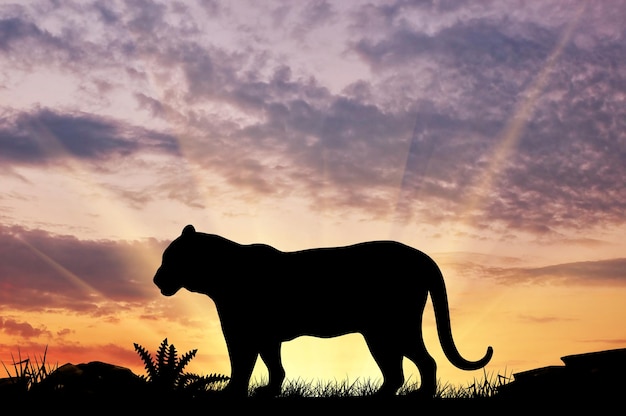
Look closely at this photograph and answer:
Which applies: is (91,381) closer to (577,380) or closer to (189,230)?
(189,230)

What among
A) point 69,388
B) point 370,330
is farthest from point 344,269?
point 69,388

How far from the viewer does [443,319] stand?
7797 mm

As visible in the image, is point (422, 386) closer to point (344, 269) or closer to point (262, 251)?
point (344, 269)

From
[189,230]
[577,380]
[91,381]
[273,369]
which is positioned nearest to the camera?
[577,380]

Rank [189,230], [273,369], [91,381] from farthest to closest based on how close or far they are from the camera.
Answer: [189,230]
[273,369]
[91,381]

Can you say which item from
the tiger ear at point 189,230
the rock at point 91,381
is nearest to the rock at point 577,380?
the rock at point 91,381

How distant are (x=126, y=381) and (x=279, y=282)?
1.92 meters

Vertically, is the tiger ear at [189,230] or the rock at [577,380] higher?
the tiger ear at [189,230]

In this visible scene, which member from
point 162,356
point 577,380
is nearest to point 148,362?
point 162,356

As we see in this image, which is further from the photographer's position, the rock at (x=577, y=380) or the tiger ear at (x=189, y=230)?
the tiger ear at (x=189, y=230)

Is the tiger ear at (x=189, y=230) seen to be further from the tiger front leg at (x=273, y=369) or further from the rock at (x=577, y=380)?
the rock at (x=577, y=380)

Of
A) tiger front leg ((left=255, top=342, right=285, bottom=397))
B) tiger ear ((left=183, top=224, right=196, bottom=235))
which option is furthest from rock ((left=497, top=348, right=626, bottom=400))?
tiger ear ((left=183, top=224, right=196, bottom=235))

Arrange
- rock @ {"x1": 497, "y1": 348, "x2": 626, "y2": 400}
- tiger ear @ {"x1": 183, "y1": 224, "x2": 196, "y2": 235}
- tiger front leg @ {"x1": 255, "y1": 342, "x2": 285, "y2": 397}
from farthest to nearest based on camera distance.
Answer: tiger ear @ {"x1": 183, "y1": 224, "x2": 196, "y2": 235}
tiger front leg @ {"x1": 255, "y1": 342, "x2": 285, "y2": 397}
rock @ {"x1": 497, "y1": 348, "x2": 626, "y2": 400}

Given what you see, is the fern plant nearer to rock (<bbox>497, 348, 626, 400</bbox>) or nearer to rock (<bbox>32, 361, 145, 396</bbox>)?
rock (<bbox>32, 361, 145, 396</bbox>)
